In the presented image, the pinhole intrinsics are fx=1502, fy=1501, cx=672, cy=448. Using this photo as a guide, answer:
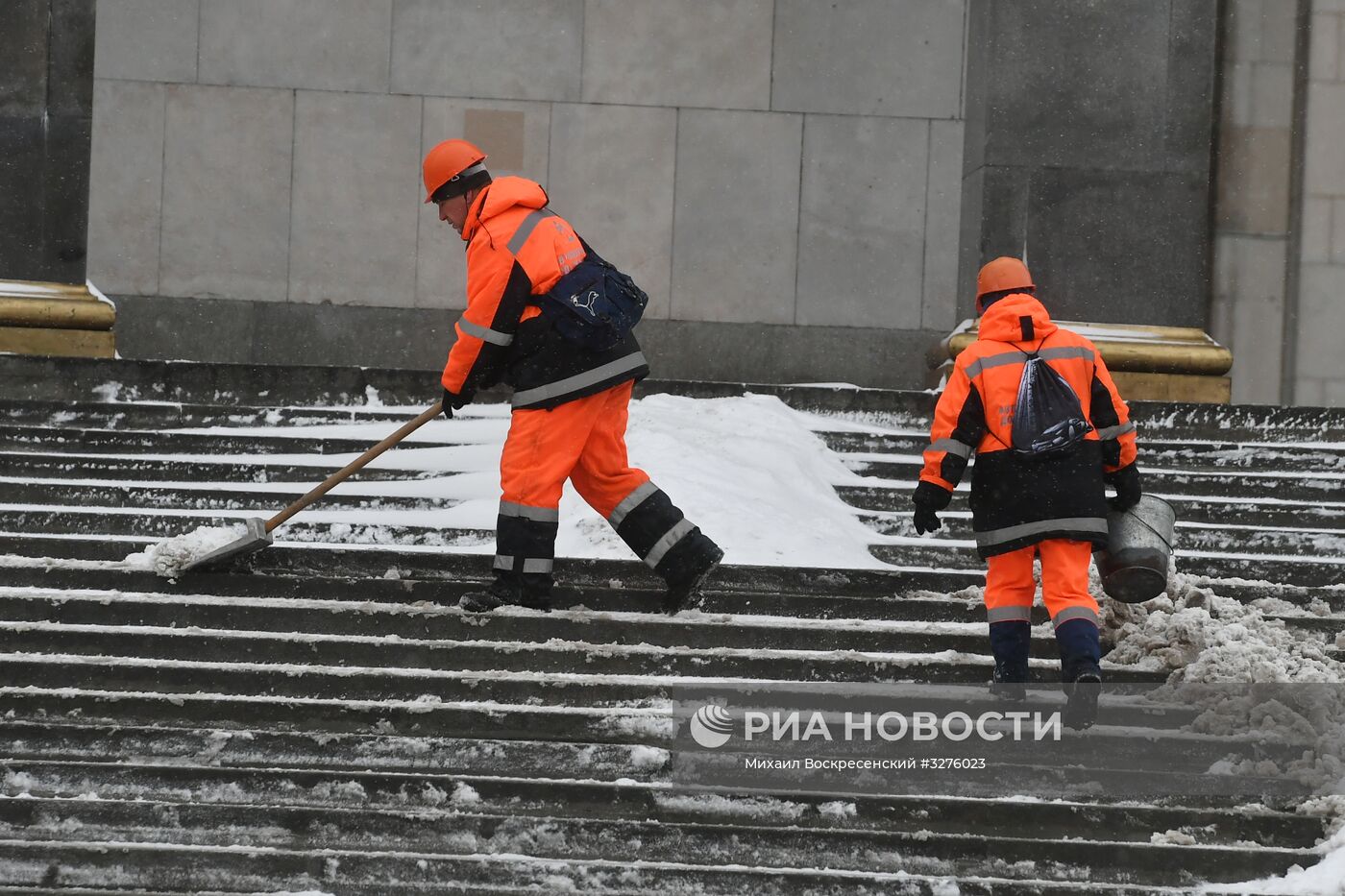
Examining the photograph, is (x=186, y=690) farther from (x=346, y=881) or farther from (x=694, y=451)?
(x=694, y=451)

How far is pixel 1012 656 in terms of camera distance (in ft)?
15.9

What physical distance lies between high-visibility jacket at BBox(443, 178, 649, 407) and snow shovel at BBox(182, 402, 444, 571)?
31 centimetres

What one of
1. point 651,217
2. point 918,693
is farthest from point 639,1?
point 918,693

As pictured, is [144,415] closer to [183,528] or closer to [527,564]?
[183,528]

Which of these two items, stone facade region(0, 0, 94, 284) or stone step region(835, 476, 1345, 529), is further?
stone facade region(0, 0, 94, 284)

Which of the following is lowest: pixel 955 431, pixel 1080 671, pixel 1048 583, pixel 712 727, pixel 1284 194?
pixel 712 727

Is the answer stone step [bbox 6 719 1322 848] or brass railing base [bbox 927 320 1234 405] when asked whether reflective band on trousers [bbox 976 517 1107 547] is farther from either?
brass railing base [bbox 927 320 1234 405]

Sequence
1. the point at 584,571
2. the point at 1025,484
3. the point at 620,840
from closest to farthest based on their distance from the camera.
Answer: the point at 620,840, the point at 1025,484, the point at 584,571

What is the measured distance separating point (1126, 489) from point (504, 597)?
7.25 ft

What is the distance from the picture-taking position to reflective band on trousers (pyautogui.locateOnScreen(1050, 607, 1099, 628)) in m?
4.73

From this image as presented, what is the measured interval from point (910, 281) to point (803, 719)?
7471 mm

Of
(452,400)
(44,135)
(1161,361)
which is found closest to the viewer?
(452,400)

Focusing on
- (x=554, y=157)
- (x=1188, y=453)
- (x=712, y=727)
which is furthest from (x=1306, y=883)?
(x=554, y=157)

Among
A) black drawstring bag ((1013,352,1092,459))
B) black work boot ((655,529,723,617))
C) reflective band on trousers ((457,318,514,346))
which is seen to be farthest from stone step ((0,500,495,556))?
black drawstring bag ((1013,352,1092,459))
